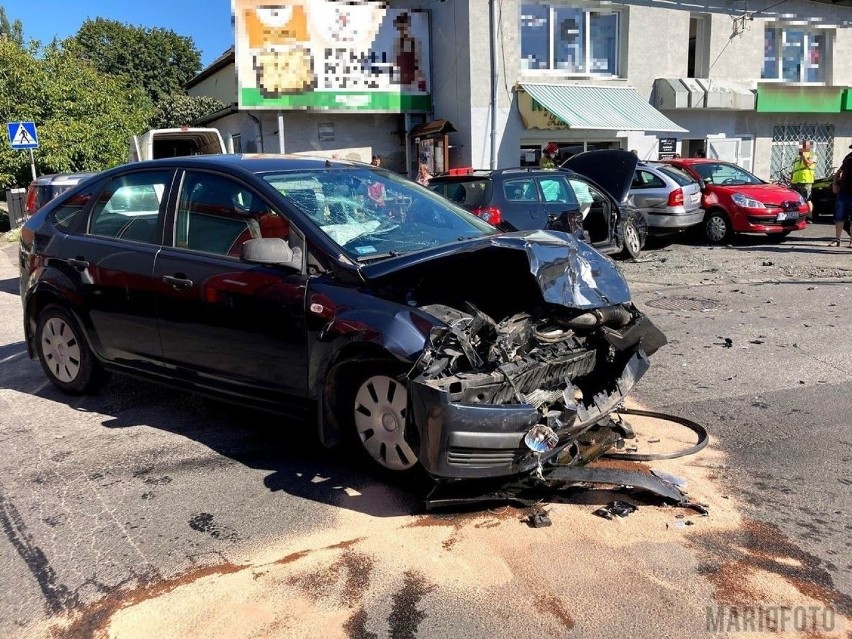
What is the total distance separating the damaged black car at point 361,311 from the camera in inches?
132

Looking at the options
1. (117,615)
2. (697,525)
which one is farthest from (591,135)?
(117,615)

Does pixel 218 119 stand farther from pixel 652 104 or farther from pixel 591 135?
pixel 652 104

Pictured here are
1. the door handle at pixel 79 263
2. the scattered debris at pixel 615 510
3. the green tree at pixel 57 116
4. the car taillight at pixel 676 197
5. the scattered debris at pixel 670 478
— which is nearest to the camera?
the scattered debris at pixel 615 510

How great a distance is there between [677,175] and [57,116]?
1788 centimetres

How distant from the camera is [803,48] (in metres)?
22.4

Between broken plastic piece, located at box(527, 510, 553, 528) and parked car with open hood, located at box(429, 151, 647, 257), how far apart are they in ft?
20.3

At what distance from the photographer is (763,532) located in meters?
3.29

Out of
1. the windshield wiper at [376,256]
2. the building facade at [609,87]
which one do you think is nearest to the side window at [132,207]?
the windshield wiper at [376,256]

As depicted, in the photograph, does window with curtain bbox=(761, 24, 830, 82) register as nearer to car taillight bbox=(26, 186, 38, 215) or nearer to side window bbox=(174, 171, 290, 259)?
car taillight bbox=(26, 186, 38, 215)

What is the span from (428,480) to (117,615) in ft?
5.14

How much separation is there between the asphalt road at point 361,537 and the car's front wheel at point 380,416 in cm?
19

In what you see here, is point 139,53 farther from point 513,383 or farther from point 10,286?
point 513,383

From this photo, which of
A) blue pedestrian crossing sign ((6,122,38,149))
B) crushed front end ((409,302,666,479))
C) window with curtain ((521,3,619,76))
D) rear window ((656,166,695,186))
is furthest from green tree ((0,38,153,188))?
crushed front end ((409,302,666,479))

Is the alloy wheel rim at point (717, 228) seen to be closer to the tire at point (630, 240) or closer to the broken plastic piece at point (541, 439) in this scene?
the tire at point (630, 240)
